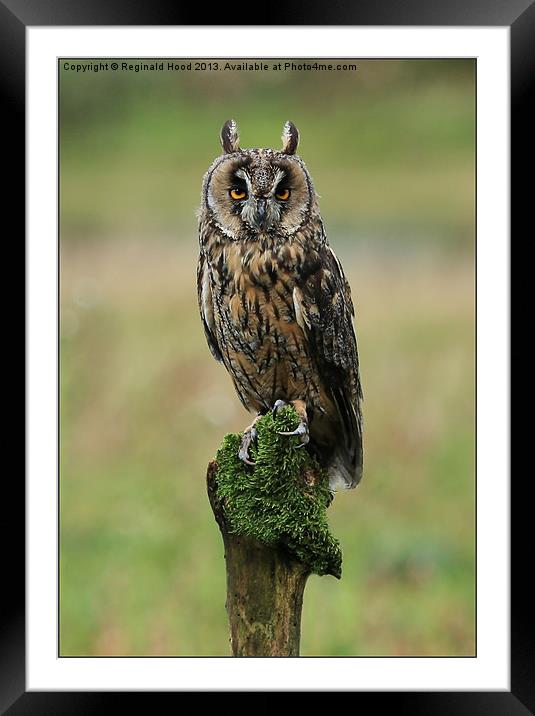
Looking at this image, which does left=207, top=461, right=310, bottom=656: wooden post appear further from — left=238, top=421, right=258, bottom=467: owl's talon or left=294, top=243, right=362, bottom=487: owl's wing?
left=294, top=243, right=362, bottom=487: owl's wing

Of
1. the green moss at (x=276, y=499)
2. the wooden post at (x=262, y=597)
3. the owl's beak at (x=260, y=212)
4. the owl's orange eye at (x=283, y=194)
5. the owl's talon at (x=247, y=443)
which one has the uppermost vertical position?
the owl's orange eye at (x=283, y=194)

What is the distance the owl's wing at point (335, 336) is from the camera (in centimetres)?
231

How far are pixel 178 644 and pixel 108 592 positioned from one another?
403mm

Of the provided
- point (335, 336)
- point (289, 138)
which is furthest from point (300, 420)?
point (289, 138)

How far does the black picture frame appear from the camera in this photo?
6.23 ft

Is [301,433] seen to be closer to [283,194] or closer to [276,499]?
[276,499]

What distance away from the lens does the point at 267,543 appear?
1955 millimetres

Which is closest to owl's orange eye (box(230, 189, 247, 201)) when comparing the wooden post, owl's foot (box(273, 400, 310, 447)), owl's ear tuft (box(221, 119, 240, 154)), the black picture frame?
owl's ear tuft (box(221, 119, 240, 154))

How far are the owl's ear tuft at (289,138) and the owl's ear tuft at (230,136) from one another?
0.13 meters

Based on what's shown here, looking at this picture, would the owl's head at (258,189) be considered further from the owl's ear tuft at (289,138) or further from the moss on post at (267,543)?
the moss on post at (267,543)
